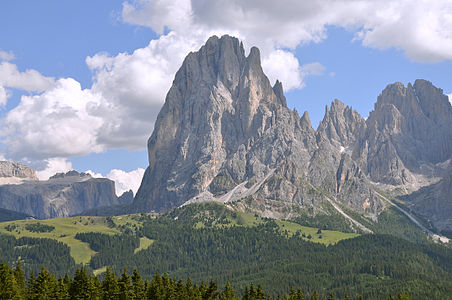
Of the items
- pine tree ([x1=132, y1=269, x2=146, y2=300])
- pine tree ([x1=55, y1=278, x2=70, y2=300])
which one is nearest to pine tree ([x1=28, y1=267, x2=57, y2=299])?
pine tree ([x1=55, y1=278, x2=70, y2=300])

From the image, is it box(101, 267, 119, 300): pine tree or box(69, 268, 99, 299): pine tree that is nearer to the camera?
box(69, 268, 99, 299): pine tree

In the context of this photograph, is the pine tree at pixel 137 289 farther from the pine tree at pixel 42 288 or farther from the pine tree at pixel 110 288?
the pine tree at pixel 42 288

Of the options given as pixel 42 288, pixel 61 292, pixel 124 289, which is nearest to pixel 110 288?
pixel 124 289

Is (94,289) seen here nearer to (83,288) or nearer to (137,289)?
(83,288)

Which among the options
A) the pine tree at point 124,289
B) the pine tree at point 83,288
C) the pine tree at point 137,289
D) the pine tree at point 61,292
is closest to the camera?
the pine tree at point 61,292

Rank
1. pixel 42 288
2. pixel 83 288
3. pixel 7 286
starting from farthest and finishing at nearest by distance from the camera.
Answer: pixel 83 288, pixel 42 288, pixel 7 286

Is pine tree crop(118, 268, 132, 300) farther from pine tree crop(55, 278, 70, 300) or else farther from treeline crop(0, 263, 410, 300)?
pine tree crop(55, 278, 70, 300)

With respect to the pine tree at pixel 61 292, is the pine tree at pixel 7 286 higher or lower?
higher

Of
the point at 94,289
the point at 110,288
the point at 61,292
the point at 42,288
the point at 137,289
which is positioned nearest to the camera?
the point at 42,288

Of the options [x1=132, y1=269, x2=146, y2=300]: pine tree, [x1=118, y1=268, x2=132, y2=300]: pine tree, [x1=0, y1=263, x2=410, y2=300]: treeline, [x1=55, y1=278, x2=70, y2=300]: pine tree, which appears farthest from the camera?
[x1=132, y1=269, x2=146, y2=300]: pine tree

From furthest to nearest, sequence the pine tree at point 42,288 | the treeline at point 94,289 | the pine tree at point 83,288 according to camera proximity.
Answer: the pine tree at point 83,288 → the pine tree at point 42,288 → the treeline at point 94,289

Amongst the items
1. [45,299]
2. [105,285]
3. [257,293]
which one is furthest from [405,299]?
[45,299]

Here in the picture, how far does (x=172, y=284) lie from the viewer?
138 meters

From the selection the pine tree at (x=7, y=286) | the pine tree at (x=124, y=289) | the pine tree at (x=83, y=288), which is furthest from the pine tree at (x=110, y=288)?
the pine tree at (x=7, y=286)
